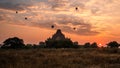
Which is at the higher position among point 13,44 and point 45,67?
point 13,44

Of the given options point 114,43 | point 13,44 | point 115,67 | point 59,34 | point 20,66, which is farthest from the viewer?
point 59,34

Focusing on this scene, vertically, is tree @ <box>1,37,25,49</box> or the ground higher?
tree @ <box>1,37,25,49</box>

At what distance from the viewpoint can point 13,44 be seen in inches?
3381

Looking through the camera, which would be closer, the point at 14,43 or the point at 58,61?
the point at 58,61

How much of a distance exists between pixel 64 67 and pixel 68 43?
238ft

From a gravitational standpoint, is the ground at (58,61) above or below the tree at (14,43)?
below

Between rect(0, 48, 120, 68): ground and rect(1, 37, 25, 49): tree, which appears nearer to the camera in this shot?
rect(0, 48, 120, 68): ground

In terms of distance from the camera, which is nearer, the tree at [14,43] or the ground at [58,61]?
the ground at [58,61]

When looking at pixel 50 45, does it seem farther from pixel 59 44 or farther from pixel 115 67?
pixel 115 67

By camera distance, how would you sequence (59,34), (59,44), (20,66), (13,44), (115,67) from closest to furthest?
(20,66), (115,67), (13,44), (59,44), (59,34)

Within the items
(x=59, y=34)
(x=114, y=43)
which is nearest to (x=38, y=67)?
(x=114, y=43)

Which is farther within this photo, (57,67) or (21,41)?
(21,41)

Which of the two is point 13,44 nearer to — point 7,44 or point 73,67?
point 7,44

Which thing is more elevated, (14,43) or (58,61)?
(14,43)
